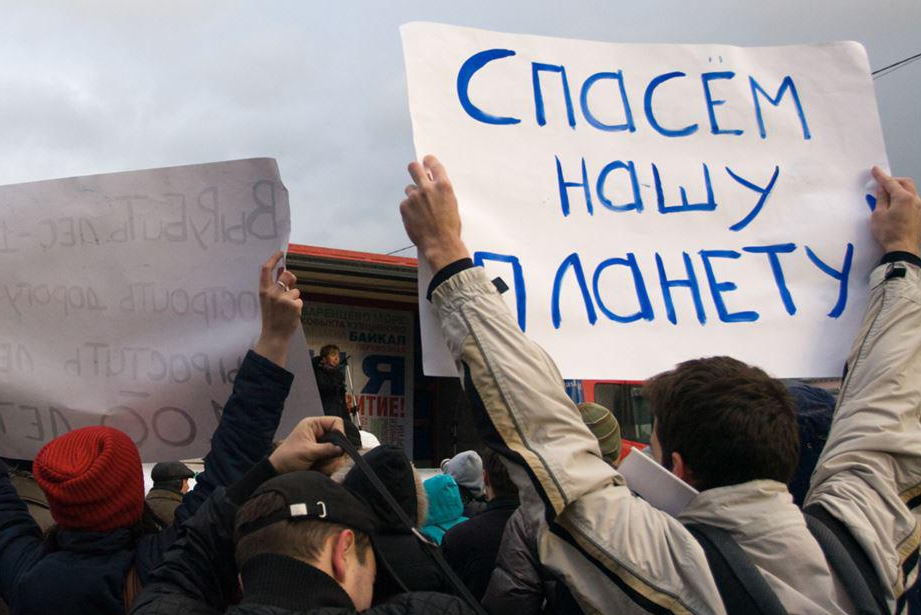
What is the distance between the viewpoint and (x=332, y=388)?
8.51 m

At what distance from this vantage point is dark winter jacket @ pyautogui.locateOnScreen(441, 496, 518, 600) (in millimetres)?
2635

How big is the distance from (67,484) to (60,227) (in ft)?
3.34

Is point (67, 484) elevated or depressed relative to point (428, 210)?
depressed

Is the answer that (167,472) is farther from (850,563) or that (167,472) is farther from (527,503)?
(850,563)

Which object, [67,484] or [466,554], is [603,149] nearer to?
[466,554]

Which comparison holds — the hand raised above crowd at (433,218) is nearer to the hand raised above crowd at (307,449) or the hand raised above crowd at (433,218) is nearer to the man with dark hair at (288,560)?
the hand raised above crowd at (307,449)

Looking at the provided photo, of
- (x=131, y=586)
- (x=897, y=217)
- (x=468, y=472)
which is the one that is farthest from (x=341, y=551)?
(x=468, y=472)

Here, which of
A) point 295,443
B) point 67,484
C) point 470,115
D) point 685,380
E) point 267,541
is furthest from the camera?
point 470,115

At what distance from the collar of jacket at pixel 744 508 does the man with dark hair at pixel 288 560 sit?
0.44 m

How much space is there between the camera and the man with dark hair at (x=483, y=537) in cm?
264

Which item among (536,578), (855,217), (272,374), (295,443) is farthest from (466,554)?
(855,217)

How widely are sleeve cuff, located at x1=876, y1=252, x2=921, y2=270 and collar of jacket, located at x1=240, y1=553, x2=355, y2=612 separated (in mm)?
1572

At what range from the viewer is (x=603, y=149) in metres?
2.24

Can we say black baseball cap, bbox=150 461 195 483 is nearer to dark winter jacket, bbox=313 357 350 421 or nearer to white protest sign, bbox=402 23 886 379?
white protest sign, bbox=402 23 886 379
